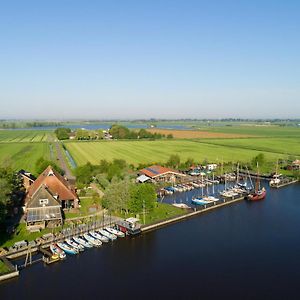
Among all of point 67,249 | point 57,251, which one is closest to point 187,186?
point 67,249

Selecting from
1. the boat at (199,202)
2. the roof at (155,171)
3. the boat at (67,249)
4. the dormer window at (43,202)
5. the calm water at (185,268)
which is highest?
the dormer window at (43,202)

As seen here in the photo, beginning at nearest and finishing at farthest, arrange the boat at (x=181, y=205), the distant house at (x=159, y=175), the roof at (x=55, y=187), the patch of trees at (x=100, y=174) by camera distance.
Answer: the roof at (x=55, y=187) < the boat at (x=181, y=205) < the patch of trees at (x=100, y=174) < the distant house at (x=159, y=175)

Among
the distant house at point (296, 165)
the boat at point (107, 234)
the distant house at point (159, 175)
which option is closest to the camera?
the boat at point (107, 234)

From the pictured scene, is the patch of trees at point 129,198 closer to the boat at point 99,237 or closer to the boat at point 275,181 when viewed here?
the boat at point 99,237

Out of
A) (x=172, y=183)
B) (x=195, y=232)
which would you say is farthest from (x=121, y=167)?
(x=195, y=232)

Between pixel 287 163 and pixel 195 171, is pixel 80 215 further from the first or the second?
pixel 287 163

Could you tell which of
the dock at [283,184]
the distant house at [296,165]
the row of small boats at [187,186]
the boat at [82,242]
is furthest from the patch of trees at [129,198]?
the distant house at [296,165]
